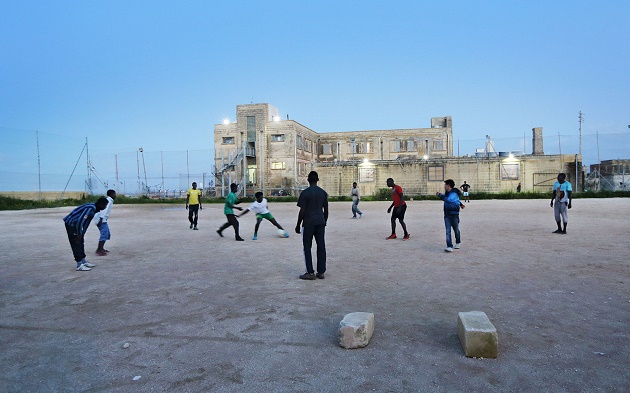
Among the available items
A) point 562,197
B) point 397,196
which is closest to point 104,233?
point 397,196

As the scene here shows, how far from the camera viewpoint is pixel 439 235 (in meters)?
11.9

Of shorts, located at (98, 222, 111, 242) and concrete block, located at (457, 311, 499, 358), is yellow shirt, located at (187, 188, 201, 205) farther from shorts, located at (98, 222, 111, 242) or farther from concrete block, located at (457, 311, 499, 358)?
concrete block, located at (457, 311, 499, 358)

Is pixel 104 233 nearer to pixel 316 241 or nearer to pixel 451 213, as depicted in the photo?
pixel 316 241

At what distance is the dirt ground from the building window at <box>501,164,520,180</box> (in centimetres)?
3079

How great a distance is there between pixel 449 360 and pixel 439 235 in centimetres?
864

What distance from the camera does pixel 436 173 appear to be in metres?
38.8

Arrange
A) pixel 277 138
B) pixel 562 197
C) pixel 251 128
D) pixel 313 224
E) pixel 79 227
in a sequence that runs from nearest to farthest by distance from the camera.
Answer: pixel 313 224
pixel 79 227
pixel 562 197
pixel 277 138
pixel 251 128

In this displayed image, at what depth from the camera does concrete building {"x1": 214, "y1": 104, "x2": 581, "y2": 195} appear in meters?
37.9

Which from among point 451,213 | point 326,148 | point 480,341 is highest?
point 326,148

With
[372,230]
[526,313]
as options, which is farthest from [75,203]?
[526,313]

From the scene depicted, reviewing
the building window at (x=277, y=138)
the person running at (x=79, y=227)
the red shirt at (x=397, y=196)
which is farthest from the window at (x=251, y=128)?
the person running at (x=79, y=227)

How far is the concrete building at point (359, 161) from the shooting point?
37.9 m

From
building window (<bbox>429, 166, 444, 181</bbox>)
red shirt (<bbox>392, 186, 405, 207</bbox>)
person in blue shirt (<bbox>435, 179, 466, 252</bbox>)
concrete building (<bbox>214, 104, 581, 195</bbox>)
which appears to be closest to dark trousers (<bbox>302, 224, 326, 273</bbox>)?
person in blue shirt (<bbox>435, 179, 466, 252</bbox>)

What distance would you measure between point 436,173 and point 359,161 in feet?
24.4
